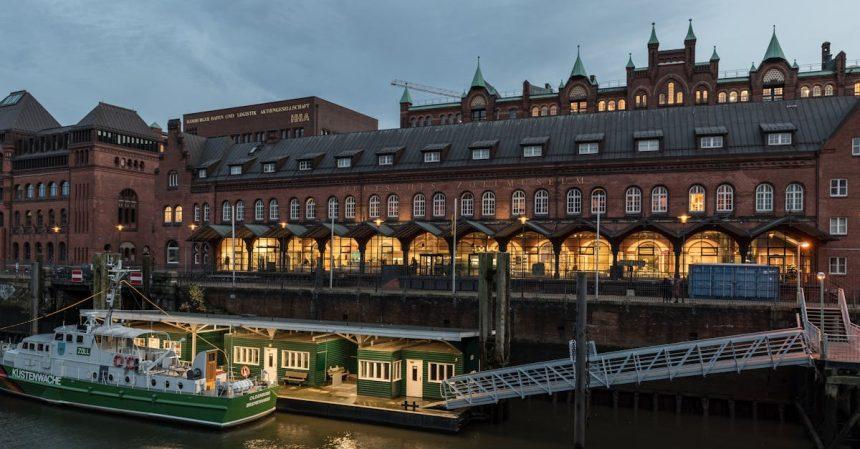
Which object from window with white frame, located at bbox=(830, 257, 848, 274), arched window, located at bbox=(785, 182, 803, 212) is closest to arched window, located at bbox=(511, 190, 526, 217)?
arched window, located at bbox=(785, 182, 803, 212)

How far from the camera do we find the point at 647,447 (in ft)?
90.1

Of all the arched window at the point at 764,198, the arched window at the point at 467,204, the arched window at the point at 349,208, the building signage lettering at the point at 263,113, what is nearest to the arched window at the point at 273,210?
the arched window at the point at 349,208

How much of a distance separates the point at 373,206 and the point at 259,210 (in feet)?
43.4

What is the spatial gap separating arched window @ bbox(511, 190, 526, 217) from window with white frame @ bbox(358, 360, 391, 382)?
81.7 ft

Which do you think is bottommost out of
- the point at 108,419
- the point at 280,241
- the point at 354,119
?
the point at 108,419

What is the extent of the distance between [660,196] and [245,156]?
43075 millimetres

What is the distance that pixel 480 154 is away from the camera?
184 feet

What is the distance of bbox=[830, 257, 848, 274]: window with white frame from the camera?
4294cm

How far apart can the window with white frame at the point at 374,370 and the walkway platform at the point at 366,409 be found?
0.98m

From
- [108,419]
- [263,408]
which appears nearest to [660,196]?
[263,408]

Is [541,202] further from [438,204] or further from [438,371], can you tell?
[438,371]

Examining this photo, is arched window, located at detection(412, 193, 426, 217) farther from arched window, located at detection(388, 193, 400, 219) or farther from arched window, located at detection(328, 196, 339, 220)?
arched window, located at detection(328, 196, 339, 220)

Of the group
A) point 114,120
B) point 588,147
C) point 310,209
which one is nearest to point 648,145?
point 588,147

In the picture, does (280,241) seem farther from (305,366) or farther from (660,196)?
(660,196)
